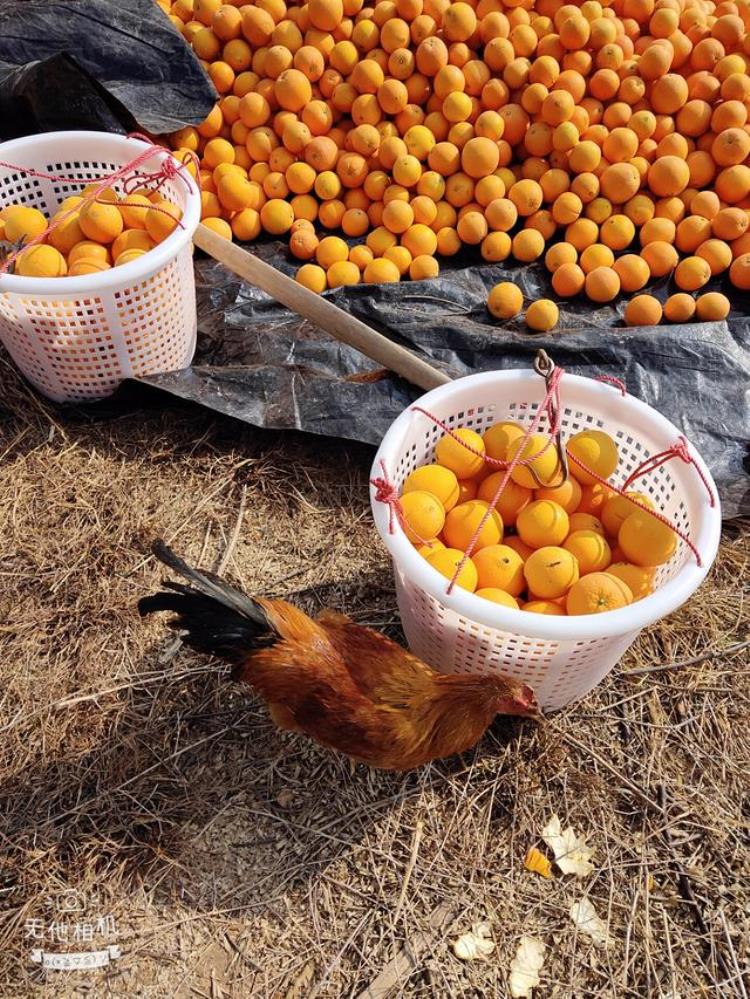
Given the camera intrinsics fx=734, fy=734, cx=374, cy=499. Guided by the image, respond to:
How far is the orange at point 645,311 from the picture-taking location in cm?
291

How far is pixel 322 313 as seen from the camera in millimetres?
2799

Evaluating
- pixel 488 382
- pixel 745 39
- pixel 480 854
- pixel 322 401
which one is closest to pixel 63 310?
pixel 322 401

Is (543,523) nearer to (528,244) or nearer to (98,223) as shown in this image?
(528,244)

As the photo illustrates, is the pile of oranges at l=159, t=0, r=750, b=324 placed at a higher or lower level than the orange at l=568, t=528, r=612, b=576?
higher

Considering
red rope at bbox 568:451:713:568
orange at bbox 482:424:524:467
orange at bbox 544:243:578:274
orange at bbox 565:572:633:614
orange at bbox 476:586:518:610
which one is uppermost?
orange at bbox 544:243:578:274

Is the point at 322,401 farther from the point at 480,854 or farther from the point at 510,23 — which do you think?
the point at 510,23

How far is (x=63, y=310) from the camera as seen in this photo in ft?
8.09

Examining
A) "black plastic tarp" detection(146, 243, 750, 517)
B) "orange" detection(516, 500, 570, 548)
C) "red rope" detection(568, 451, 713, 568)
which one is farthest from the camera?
"black plastic tarp" detection(146, 243, 750, 517)

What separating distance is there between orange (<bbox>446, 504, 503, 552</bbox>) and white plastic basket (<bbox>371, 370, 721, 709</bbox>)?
184mm

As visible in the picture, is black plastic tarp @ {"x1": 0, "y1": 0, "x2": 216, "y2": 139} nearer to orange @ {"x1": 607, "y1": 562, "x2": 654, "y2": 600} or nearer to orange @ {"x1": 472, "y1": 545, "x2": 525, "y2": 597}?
orange @ {"x1": 472, "y1": 545, "x2": 525, "y2": 597}

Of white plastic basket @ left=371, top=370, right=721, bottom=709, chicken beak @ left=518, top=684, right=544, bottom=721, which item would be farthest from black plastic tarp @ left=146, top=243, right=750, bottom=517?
chicken beak @ left=518, top=684, right=544, bottom=721

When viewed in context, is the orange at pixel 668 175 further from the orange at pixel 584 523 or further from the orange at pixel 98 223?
the orange at pixel 98 223

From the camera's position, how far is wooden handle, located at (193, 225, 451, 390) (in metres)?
2.67

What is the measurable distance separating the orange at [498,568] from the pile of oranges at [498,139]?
1387 millimetres
